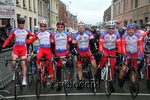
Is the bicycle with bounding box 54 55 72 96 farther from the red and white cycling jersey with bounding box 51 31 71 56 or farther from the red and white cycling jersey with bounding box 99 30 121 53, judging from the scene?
the red and white cycling jersey with bounding box 99 30 121 53

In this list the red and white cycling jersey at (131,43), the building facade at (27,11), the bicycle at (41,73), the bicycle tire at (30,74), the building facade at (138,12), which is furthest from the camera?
the building facade at (138,12)

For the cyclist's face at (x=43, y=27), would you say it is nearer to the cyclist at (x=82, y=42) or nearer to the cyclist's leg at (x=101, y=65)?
the cyclist at (x=82, y=42)

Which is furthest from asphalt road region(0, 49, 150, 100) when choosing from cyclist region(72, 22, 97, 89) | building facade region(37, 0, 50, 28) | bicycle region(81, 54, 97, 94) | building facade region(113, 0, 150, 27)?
building facade region(37, 0, 50, 28)

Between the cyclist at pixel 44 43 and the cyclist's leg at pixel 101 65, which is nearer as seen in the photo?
the cyclist's leg at pixel 101 65

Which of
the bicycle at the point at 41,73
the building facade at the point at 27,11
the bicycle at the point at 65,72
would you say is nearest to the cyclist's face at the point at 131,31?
the bicycle at the point at 65,72

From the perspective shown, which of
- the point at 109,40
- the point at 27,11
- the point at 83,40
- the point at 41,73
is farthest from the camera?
the point at 27,11

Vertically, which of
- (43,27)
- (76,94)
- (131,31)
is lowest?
(76,94)

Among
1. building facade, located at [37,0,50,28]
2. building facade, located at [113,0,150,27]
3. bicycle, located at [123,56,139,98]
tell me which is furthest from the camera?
building facade, located at [37,0,50,28]

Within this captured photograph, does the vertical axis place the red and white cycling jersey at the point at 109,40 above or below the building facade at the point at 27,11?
below

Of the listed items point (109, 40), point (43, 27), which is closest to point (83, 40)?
point (109, 40)

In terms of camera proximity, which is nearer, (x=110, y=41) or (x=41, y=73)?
(x=41, y=73)

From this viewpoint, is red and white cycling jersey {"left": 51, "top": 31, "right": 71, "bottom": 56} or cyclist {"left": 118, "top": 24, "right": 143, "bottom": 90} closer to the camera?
cyclist {"left": 118, "top": 24, "right": 143, "bottom": 90}

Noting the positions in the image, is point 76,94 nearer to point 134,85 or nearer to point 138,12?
point 134,85

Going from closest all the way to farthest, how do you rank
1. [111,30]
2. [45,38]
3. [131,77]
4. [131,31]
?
[131,77] < [131,31] < [111,30] < [45,38]
